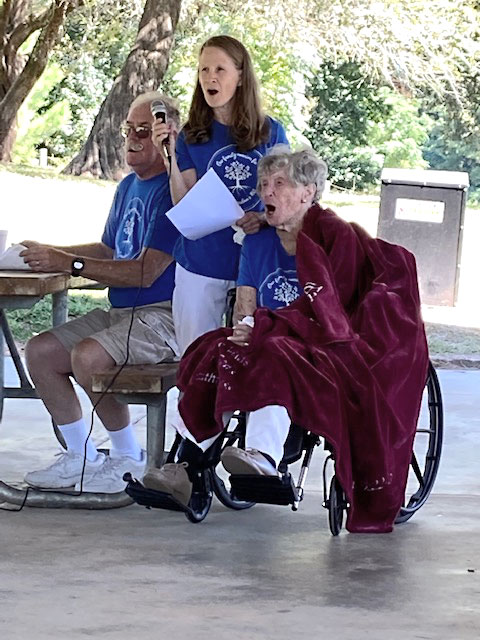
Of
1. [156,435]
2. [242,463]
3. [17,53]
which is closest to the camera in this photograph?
[242,463]

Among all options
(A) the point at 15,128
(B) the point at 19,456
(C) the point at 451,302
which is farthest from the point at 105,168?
(B) the point at 19,456

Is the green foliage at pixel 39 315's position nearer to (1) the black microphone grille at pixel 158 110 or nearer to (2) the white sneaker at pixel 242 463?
(1) the black microphone grille at pixel 158 110

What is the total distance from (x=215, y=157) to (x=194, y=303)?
0.53 meters

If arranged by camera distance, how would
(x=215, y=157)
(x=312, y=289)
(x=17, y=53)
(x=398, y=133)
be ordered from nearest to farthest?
(x=312, y=289)
(x=215, y=157)
(x=17, y=53)
(x=398, y=133)

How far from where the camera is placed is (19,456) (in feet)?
18.2

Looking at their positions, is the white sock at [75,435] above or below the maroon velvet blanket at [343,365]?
below

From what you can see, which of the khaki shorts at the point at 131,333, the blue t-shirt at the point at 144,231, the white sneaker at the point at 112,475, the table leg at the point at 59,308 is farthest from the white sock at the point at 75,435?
the table leg at the point at 59,308

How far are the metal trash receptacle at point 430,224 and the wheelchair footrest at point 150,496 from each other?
6.44 m

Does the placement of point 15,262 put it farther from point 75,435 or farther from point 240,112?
point 240,112

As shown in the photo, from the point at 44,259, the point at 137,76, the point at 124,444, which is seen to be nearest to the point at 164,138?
the point at 44,259

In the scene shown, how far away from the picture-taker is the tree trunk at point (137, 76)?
16.0 meters

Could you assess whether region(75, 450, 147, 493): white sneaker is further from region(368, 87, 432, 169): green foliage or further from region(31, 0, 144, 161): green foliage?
region(368, 87, 432, 169): green foliage

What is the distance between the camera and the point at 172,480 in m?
4.21

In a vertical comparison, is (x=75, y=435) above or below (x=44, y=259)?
below
